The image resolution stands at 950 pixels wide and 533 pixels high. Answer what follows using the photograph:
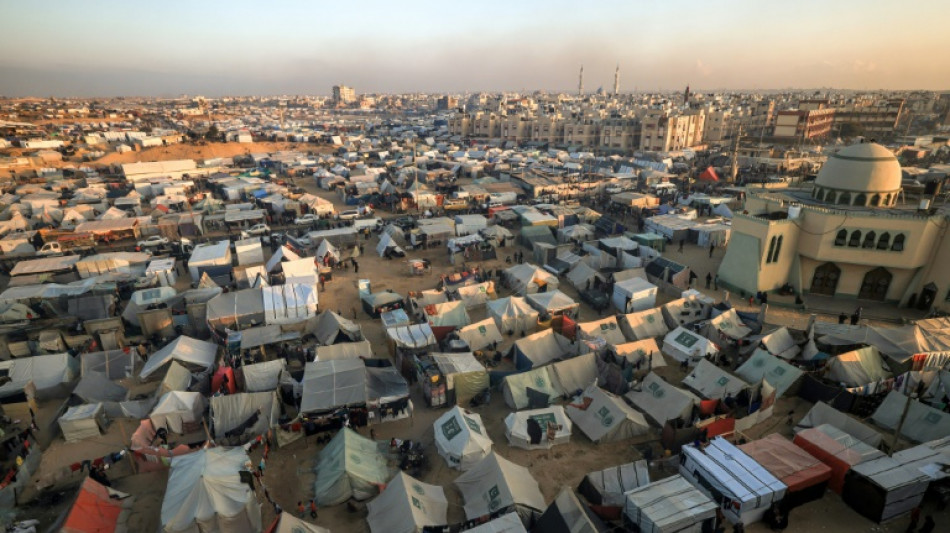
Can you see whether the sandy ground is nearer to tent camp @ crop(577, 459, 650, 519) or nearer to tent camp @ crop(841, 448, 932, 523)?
tent camp @ crop(841, 448, 932, 523)

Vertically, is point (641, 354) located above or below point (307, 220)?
below

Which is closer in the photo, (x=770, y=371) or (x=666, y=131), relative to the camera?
(x=770, y=371)

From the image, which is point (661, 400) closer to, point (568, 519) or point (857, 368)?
point (568, 519)

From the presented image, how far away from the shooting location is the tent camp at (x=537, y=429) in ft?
46.1

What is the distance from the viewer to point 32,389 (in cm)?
1639

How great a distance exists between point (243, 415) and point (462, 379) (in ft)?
23.3

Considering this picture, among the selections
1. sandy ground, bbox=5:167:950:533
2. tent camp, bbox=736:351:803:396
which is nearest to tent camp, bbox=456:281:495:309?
sandy ground, bbox=5:167:950:533

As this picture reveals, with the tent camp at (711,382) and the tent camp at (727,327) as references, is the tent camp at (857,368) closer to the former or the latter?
the tent camp at (727,327)

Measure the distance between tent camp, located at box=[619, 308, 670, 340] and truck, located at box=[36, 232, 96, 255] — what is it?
116ft

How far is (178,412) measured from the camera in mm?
14836

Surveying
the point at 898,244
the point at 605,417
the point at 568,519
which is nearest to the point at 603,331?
the point at 605,417

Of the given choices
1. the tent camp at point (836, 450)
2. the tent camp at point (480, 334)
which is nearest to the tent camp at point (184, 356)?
the tent camp at point (480, 334)

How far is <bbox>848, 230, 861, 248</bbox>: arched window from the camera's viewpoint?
2272 cm

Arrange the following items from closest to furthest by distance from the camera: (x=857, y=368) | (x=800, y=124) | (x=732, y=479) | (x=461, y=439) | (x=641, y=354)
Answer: (x=732, y=479) < (x=461, y=439) < (x=857, y=368) < (x=641, y=354) < (x=800, y=124)
